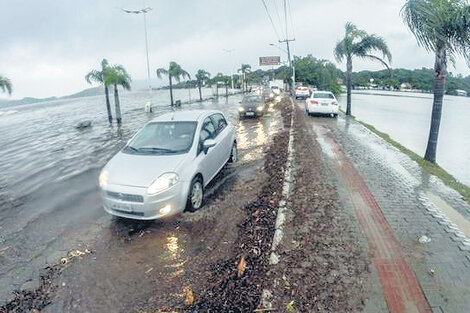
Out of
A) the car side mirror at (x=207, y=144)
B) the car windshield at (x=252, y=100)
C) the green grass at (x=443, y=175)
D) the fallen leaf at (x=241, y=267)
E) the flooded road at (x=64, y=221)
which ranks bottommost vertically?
the flooded road at (x=64, y=221)

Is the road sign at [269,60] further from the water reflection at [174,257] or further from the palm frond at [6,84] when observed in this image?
the water reflection at [174,257]

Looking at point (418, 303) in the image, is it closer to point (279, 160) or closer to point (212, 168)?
point (212, 168)

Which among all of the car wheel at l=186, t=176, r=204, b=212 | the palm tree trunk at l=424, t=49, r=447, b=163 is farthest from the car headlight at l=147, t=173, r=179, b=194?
the palm tree trunk at l=424, t=49, r=447, b=163

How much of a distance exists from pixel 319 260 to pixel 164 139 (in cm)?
396

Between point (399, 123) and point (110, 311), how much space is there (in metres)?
19.1

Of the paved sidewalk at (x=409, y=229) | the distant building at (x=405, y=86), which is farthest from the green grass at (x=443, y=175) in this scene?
the distant building at (x=405, y=86)

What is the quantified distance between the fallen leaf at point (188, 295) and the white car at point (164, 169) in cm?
158

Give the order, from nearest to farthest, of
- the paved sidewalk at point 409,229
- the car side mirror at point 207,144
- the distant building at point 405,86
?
1. the paved sidewalk at point 409,229
2. the car side mirror at point 207,144
3. the distant building at point 405,86

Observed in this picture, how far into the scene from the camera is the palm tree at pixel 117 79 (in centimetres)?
2168

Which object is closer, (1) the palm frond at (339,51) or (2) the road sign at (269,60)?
(1) the palm frond at (339,51)

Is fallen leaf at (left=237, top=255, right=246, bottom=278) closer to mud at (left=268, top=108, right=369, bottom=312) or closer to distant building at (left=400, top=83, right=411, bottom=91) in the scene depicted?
mud at (left=268, top=108, right=369, bottom=312)

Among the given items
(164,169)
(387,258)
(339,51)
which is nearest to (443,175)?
(387,258)

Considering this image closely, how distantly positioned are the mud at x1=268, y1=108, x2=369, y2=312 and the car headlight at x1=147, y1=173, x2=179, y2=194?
7.01ft

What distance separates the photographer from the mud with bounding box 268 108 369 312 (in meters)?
3.08
